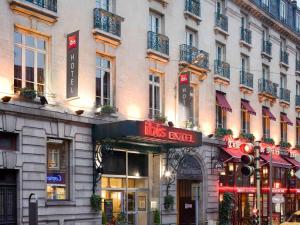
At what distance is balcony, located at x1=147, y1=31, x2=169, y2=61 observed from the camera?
96.4ft

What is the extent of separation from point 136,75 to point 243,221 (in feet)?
42.2

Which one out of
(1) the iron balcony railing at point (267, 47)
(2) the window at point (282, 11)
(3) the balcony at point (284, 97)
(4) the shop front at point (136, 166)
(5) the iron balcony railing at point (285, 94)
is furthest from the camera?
(2) the window at point (282, 11)

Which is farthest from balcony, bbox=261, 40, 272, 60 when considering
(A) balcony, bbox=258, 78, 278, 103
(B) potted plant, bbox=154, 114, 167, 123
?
(B) potted plant, bbox=154, 114, 167, 123

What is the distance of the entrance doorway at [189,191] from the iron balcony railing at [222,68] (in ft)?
18.6

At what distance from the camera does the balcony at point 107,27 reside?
84.7 ft

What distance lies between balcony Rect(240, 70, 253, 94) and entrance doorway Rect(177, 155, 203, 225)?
24.7 ft

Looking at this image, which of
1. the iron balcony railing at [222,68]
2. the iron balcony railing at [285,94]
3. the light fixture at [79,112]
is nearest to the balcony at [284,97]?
the iron balcony railing at [285,94]

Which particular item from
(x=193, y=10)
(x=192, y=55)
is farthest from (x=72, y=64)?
(x=193, y=10)

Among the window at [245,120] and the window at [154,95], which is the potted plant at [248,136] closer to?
the window at [245,120]

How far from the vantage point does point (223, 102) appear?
3559cm

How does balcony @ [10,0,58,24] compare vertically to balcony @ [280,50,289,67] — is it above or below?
below

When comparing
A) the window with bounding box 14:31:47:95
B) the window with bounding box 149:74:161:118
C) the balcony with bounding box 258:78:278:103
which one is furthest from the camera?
the balcony with bounding box 258:78:278:103

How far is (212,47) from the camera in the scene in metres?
35.2

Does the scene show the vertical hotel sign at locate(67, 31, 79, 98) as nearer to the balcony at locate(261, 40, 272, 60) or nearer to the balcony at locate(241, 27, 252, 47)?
the balcony at locate(241, 27, 252, 47)
